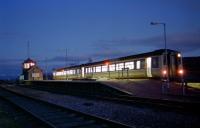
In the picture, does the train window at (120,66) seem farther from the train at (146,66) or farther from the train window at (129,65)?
the train window at (129,65)

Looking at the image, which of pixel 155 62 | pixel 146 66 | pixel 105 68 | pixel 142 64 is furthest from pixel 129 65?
pixel 105 68

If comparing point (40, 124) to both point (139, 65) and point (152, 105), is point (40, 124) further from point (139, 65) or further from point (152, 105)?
point (139, 65)

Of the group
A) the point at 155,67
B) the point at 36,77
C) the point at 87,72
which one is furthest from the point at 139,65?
the point at 36,77

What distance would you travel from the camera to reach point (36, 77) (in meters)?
78.4

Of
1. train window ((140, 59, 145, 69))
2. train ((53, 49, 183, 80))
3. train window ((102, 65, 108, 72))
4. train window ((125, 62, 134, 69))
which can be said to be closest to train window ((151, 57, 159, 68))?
train ((53, 49, 183, 80))

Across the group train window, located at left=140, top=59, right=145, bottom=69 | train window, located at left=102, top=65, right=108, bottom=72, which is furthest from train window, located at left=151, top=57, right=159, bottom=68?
train window, located at left=102, top=65, right=108, bottom=72

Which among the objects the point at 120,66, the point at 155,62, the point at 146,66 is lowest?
the point at 146,66

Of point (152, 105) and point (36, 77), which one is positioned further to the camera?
point (36, 77)

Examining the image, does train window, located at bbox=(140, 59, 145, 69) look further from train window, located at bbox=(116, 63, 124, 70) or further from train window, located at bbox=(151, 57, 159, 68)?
train window, located at bbox=(116, 63, 124, 70)

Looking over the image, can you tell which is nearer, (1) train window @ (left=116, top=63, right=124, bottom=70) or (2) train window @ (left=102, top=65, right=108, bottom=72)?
(1) train window @ (left=116, top=63, right=124, bottom=70)

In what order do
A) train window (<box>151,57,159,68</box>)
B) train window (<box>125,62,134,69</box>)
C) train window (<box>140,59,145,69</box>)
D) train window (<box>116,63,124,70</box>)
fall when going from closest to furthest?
1. train window (<box>151,57,159,68</box>)
2. train window (<box>140,59,145,69</box>)
3. train window (<box>125,62,134,69</box>)
4. train window (<box>116,63,124,70</box>)

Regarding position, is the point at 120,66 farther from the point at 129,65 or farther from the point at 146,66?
the point at 146,66

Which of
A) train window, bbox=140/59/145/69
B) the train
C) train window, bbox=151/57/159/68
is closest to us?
the train

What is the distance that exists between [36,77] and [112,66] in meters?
43.1
